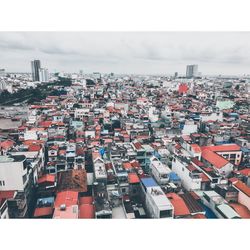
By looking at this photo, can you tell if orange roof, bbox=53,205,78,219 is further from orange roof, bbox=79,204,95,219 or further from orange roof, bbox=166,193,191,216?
orange roof, bbox=166,193,191,216

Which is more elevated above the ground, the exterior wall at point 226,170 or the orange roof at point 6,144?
the orange roof at point 6,144

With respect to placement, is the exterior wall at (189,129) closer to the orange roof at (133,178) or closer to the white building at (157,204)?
the orange roof at (133,178)

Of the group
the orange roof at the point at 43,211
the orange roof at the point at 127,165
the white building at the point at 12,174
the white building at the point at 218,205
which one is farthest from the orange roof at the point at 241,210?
the white building at the point at 12,174

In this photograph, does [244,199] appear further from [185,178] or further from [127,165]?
[127,165]

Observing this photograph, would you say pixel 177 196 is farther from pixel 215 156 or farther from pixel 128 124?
pixel 128 124

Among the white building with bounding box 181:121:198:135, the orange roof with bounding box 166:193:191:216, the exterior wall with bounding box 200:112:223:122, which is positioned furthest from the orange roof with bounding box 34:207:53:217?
the exterior wall with bounding box 200:112:223:122

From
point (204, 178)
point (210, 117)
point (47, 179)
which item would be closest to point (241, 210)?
point (204, 178)

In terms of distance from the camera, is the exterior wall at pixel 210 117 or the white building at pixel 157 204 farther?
the exterior wall at pixel 210 117
